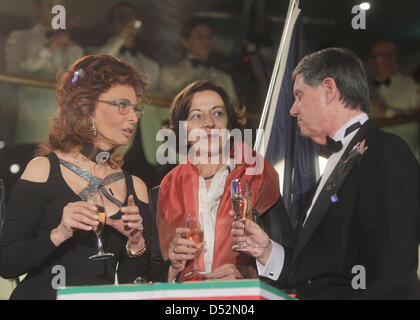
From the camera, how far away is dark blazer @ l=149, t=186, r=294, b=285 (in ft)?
12.0

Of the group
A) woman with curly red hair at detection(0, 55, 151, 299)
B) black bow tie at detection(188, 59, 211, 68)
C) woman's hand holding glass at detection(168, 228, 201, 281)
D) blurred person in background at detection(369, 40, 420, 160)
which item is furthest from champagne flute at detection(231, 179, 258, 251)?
blurred person in background at detection(369, 40, 420, 160)

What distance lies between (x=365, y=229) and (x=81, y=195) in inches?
62.9

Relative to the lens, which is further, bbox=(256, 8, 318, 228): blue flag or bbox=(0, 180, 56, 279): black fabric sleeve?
bbox=(256, 8, 318, 228): blue flag

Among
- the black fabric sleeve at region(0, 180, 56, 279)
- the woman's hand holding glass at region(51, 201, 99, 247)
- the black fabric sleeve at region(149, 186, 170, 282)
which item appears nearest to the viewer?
the woman's hand holding glass at region(51, 201, 99, 247)

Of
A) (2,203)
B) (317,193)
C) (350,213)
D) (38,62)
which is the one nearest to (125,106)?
(38,62)

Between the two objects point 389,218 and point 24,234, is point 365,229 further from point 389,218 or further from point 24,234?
point 24,234

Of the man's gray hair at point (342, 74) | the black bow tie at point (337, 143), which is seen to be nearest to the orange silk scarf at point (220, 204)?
the black bow tie at point (337, 143)

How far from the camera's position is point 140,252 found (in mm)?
3605

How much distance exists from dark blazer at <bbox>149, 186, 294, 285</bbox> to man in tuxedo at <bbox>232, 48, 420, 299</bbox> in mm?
118

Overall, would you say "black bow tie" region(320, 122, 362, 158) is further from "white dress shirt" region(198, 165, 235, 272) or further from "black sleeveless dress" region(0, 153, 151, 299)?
"black sleeveless dress" region(0, 153, 151, 299)

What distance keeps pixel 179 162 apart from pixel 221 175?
0.29m

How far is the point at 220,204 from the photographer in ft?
12.3

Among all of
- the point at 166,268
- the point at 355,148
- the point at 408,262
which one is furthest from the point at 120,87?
the point at 408,262

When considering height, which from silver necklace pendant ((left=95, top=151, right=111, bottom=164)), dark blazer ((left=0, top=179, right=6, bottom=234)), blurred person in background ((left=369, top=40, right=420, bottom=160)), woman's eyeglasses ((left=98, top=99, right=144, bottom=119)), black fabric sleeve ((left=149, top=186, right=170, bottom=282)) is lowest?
black fabric sleeve ((left=149, top=186, right=170, bottom=282))
